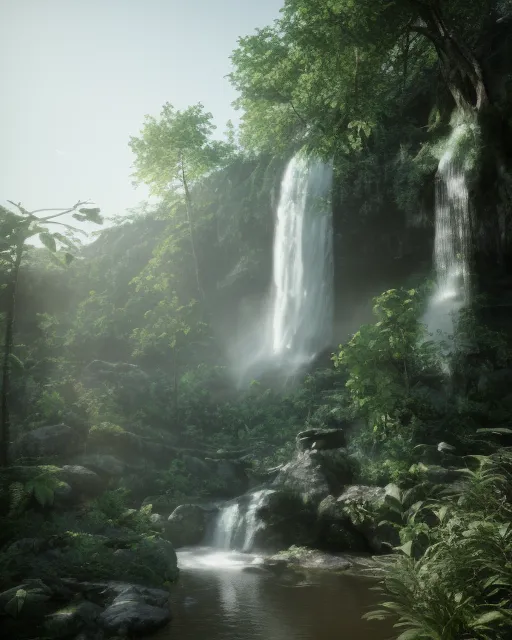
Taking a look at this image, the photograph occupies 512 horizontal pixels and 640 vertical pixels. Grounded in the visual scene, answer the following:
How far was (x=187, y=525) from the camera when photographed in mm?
13680

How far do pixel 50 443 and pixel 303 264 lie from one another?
16.6m

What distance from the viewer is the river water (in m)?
6.58

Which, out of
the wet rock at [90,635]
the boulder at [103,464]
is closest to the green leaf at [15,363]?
the boulder at [103,464]

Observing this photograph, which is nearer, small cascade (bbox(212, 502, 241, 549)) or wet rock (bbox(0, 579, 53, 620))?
wet rock (bbox(0, 579, 53, 620))

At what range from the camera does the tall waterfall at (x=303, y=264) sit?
25.9 m

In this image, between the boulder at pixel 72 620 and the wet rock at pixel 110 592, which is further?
the wet rock at pixel 110 592

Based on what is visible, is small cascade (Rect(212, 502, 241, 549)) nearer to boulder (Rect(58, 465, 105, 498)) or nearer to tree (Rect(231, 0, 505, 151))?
boulder (Rect(58, 465, 105, 498))

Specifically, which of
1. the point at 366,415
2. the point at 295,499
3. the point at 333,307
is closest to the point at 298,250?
the point at 333,307

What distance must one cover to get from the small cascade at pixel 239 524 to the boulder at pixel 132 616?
6.25 meters

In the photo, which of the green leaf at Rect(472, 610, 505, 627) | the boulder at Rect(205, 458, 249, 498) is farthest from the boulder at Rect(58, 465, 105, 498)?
the green leaf at Rect(472, 610, 505, 627)

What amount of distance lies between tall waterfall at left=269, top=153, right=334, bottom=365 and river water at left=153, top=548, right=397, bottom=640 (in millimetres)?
16113

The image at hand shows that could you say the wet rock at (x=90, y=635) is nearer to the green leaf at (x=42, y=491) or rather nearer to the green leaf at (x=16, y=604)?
the green leaf at (x=16, y=604)

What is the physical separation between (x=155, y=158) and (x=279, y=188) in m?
7.44

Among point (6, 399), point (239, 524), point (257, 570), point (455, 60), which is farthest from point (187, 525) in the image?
point (455, 60)
